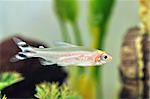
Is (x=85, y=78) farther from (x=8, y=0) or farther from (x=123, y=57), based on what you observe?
(x=8, y=0)

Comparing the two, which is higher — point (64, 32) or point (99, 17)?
point (99, 17)

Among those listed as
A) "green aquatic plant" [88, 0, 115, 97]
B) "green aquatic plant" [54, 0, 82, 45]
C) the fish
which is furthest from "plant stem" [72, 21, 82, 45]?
the fish

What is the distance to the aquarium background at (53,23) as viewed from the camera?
1.82m

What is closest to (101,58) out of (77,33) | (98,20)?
(98,20)

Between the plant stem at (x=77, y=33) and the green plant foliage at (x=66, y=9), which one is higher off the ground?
the green plant foliage at (x=66, y=9)

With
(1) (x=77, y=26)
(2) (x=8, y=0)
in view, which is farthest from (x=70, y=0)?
(2) (x=8, y=0)

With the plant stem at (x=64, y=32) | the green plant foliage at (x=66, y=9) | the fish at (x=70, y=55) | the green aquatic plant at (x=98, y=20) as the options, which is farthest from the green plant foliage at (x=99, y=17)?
the fish at (x=70, y=55)

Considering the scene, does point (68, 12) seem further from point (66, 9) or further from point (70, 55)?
point (70, 55)

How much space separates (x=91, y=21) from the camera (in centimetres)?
142

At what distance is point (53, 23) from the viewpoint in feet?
6.31

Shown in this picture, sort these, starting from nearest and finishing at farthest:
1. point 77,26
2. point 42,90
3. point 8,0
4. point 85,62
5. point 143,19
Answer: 1. point 85,62
2. point 42,90
3. point 143,19
4. point 77,26
5. point 8,0

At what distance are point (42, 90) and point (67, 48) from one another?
0.53ft

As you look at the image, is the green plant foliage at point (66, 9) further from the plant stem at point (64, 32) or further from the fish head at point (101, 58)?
the fish head at point (101, 58)

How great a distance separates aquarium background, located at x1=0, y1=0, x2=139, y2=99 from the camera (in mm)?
1820
